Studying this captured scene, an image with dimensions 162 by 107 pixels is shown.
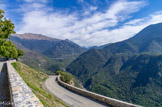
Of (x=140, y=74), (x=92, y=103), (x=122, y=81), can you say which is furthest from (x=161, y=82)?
(x=92, y=103)

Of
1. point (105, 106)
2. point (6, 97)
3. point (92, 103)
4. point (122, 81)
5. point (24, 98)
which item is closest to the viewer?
point (24, 98)

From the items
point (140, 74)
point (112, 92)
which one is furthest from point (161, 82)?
point (112, 92)

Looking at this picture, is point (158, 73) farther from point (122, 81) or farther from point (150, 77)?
point (122, 81)

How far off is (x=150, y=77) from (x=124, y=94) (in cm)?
5757

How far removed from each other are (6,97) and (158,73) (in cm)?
21143

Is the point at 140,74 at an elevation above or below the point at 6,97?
below

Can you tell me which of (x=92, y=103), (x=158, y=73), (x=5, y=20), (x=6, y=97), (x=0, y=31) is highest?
(x=5, y=20)

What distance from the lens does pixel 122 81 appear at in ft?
617

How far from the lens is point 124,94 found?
152875mm

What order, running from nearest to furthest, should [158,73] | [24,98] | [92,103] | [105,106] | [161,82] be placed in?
[24,98], [105,106], [92,103], [161,82], [158,73]

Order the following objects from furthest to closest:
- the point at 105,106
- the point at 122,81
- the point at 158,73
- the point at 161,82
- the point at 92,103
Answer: the point at 122,81
the point at 158,73
the point at 161,82
the point at 92,103
the point at 105,106

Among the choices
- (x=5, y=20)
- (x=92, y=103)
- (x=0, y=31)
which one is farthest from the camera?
(x=5, y=20)

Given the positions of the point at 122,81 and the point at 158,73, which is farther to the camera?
the point at 122,81

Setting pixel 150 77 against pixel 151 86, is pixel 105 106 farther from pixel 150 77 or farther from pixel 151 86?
pixel 150 77
